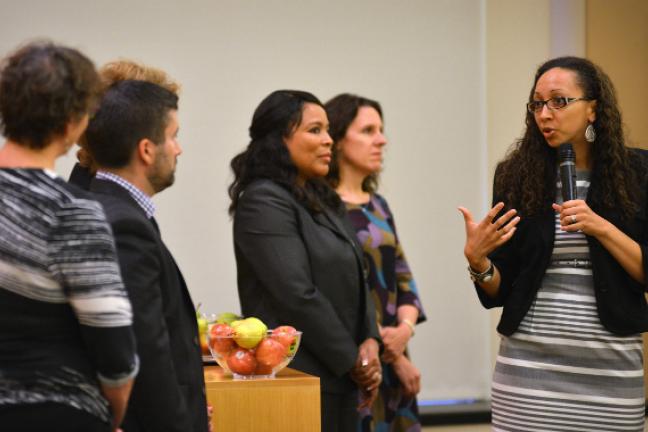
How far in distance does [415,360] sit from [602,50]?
2.04 m

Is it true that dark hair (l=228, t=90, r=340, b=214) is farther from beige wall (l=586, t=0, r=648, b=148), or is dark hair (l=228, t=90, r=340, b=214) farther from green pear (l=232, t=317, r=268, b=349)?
beige wall (l=586, t=0, r=648, b=148)

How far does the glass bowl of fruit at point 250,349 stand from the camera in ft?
8.29

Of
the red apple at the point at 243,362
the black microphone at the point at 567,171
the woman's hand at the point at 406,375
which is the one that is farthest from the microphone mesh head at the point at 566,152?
the woman's hand at the point at 406,375

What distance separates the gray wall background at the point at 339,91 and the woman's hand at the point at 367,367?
2.18 m

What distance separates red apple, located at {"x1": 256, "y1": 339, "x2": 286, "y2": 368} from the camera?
2516 millimetres

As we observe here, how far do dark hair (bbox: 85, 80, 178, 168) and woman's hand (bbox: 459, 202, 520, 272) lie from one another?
2.82ft

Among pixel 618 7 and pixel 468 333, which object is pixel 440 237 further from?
pixel 618 7

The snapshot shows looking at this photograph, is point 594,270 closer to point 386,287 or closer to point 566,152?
point 566,152

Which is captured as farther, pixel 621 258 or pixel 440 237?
pixel 440 237

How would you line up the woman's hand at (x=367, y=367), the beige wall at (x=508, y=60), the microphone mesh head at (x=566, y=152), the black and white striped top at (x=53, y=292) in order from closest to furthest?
1. the black and white striped top at (x=53, y=292)
2. the microphone mesh head at (x=566, y=152)
3. the woman's hand at (x=367, y=367)
4. the beige wall at (x=508, y=60)

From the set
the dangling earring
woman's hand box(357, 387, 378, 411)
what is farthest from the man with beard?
woman's hand box(357, 387, 378, 411)

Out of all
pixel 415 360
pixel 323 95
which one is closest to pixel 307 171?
pixel 323 95

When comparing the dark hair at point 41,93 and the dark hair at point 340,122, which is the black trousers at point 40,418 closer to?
the dark hair at point 41,93

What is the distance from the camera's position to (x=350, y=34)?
5.46 metres
